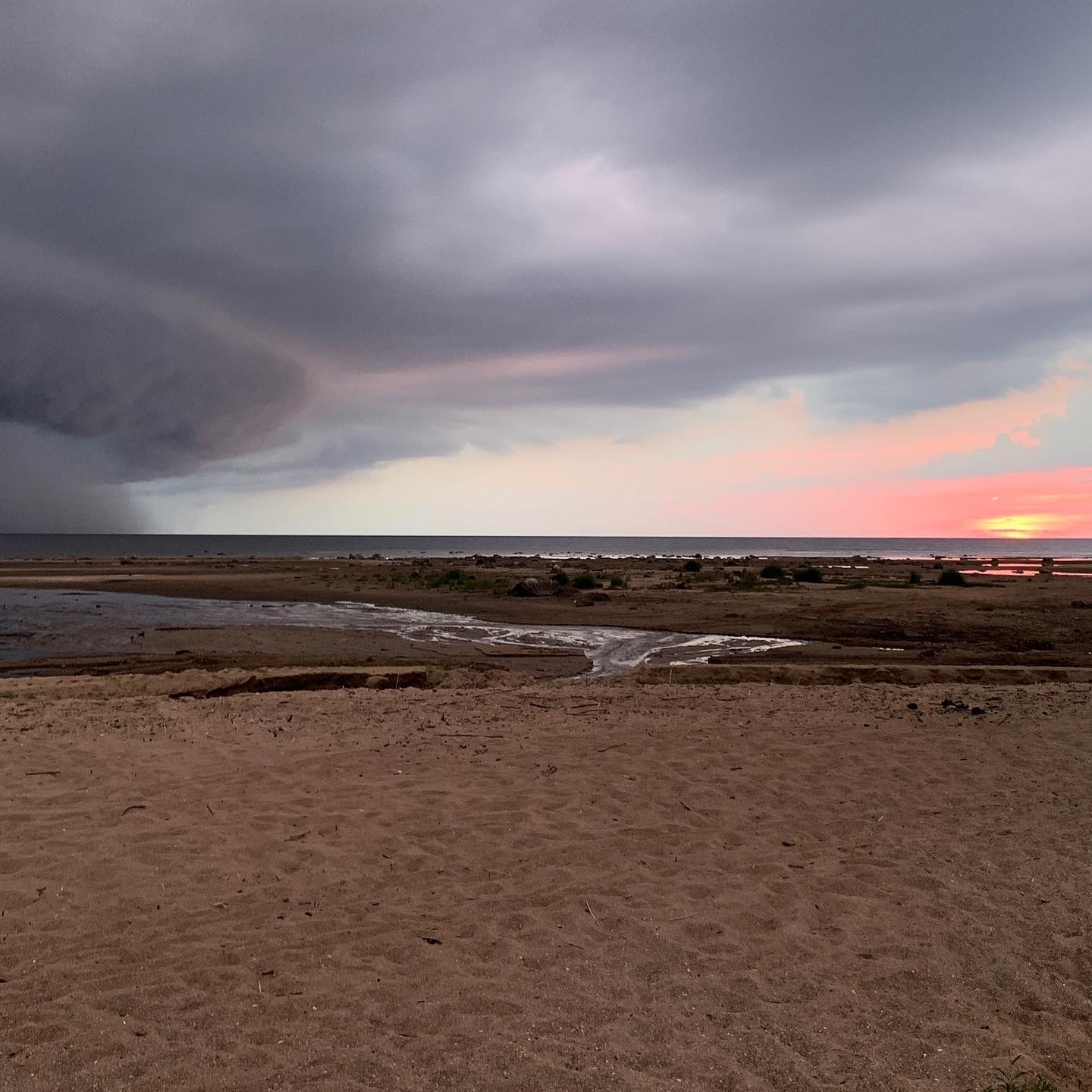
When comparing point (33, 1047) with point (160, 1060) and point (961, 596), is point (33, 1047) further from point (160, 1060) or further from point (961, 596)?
point (961, 596)

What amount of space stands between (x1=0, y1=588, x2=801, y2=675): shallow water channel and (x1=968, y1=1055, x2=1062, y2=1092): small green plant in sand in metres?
12.8

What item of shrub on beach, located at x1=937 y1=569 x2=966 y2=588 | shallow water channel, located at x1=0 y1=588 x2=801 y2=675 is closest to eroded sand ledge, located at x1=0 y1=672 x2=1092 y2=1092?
shallow water channel, located at x1=0 y1=588 x2=801 y2=675

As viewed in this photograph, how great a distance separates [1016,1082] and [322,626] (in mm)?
22850

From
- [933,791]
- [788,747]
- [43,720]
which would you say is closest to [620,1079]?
[933,791]

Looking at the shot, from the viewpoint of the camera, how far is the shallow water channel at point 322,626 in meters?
19.7

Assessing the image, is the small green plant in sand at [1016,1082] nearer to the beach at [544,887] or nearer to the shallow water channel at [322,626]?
the beach at [544,887]

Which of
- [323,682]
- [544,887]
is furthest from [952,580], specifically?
[544,887]

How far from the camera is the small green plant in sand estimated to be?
387 centimetres

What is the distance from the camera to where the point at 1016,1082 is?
397cm

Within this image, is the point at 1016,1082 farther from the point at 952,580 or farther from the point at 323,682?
the point at 952,580

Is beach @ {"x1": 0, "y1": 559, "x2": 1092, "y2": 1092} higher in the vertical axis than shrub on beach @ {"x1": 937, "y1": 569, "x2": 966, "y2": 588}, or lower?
lower

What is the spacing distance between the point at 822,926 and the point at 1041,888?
1943 millimetres

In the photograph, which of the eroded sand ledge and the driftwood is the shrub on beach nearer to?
the eroded sand ledge

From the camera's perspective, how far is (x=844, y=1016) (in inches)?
180
